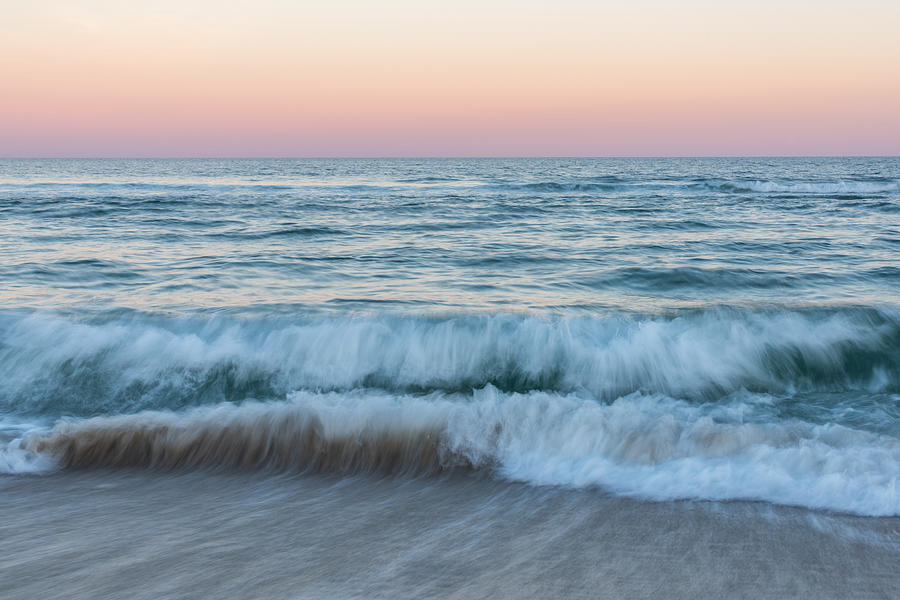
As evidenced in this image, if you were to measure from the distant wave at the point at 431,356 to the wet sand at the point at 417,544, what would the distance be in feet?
5.62

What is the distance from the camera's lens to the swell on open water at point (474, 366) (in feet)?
Result: 13.0

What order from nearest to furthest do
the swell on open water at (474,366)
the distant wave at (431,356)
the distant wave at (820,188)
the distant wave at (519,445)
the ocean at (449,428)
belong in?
the ocean at (449,428)
the distant wave at (519,445)
the swell on open water at (474,366)
the distant wave at (431,356)
the distant wave at (820,188)

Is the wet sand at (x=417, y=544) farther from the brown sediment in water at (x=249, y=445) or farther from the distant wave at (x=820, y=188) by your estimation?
the distant wave at (x=820, y=188)

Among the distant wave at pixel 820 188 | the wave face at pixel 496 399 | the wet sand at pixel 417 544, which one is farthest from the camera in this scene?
the distant wave at pixel 820 188

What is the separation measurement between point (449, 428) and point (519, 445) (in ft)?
1.65

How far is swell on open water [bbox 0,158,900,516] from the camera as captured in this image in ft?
13.0

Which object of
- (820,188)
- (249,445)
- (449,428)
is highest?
(820,188)

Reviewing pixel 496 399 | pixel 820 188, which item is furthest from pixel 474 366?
pixel 820 188

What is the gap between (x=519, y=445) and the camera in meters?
4.07

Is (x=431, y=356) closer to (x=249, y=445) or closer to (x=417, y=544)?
(x=249, y=445)

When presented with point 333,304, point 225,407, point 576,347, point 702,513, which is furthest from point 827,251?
point 225,407

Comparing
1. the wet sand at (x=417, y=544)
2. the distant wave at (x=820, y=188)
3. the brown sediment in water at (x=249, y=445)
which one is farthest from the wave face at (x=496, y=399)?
the distant wave at (x=820, y=188)

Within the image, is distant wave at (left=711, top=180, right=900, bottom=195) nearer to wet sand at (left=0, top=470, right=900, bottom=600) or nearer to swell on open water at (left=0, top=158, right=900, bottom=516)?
swell on open water at (left=0, top=158, right=900, bottom=516)

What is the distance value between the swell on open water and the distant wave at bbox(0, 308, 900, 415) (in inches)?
1.0
